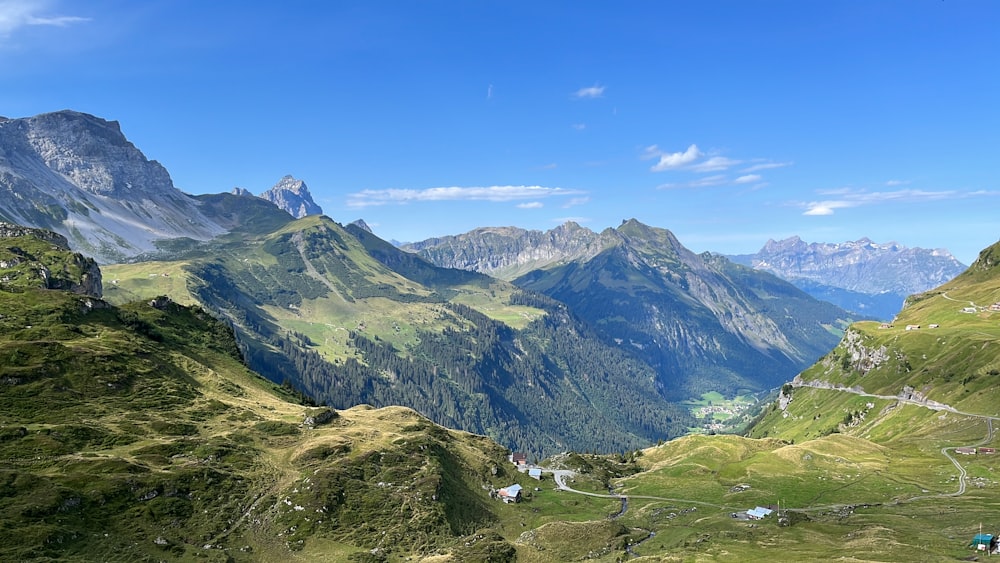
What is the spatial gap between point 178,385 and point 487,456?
9404cm

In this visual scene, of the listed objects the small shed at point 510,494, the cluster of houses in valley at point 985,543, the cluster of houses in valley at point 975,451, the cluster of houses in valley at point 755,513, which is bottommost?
the small shed at point 510,494

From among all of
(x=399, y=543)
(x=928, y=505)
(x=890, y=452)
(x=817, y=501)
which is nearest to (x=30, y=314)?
(x=399, y=543)

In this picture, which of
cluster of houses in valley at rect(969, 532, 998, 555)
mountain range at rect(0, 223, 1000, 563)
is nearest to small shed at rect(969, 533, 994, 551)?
cluster of houses in valley at rect(969, 532, 998, 555)

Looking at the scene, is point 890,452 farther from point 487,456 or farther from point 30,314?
point 30,314

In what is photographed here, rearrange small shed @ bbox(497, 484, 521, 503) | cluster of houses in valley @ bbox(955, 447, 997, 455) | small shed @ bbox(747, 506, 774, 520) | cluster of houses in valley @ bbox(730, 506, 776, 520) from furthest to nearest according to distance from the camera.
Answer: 1. cluster of houses in valley @ bbox(955, 447, 997, 455)
2. small shed @ bbox(497, 484, 521, 503)
3. cluster of houses in valley @ bbox(730, 506, 776, 520)
4. small shed @ bbox(747, 506, 774, 520)

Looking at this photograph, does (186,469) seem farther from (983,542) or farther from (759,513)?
(983,542)

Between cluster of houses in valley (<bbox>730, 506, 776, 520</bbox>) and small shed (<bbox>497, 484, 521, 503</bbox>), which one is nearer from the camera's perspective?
cluster of houses in valley (<bbox>730, 506, 776, 520</bbox>)

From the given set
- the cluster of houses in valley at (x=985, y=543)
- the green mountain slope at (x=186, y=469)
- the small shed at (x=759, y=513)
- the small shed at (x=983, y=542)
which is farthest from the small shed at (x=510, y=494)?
the small shed at (x=983, y=542)

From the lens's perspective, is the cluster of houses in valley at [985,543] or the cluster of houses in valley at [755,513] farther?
the cluster of houses in valley at [755,513]

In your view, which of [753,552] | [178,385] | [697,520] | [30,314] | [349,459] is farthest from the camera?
[30,314]

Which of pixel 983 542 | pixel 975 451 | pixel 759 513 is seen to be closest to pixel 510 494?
pixel 759 513

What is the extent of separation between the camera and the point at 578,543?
130m

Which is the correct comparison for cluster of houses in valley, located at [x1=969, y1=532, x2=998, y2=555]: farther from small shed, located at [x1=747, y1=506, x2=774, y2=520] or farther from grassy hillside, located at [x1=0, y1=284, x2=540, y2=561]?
grassy hillside, located at [x1=0, y1=284, x2=540, y2=561]

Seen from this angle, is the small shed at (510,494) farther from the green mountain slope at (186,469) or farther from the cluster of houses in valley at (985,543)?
the cluster of houses in valley at (985,543)
